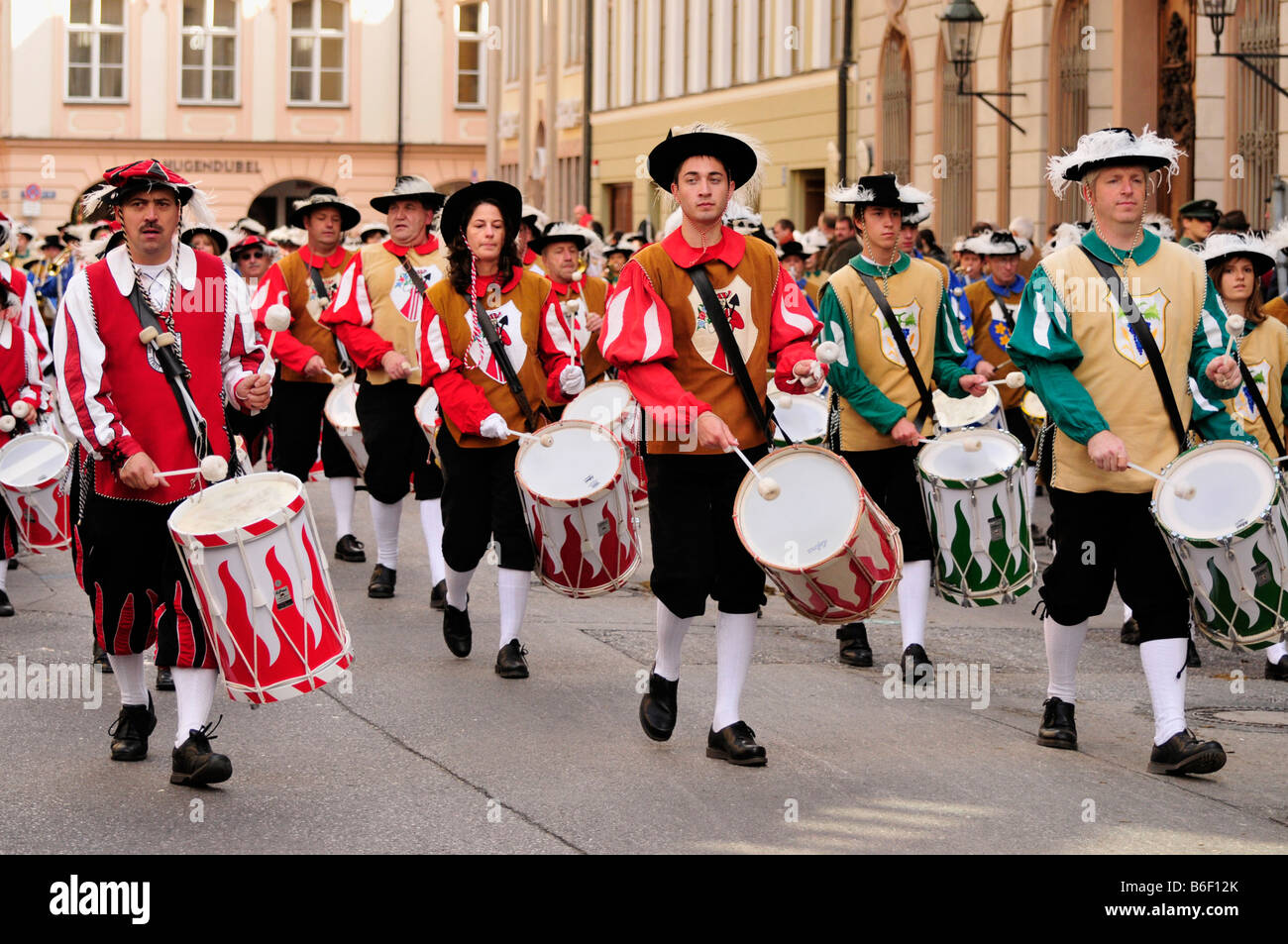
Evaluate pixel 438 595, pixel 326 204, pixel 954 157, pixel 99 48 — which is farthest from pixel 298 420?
pixel 99 48

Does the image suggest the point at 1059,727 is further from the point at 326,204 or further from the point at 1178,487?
the point at 326,204

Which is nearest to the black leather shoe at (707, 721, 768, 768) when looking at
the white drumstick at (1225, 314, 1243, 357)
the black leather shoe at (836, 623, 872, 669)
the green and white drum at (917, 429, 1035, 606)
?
the green and white drum at (917, 429, 1035, 606)

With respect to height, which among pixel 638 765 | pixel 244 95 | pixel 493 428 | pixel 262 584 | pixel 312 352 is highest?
pixel 244 95

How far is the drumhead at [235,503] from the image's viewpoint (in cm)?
610

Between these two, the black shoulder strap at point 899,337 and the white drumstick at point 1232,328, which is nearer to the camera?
the white drumstick at point 1232,328

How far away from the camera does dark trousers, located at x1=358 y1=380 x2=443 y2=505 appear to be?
1034cm

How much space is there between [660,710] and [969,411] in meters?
3.53

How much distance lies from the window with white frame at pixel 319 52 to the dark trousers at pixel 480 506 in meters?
47.5

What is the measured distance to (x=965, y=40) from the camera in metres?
22.4

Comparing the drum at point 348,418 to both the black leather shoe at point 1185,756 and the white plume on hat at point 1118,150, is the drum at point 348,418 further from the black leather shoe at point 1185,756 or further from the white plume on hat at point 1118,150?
the black leather shoe at point 1185,756

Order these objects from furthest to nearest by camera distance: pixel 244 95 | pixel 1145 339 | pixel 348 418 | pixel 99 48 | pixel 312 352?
pixel 244 95, pixel 99 48, pixel 312 352, pixel 348 418, pixel 1145 339

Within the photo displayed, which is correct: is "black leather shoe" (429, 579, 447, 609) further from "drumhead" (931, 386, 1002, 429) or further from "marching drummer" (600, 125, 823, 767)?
"marching drummer" (600, 125, 823, 767)

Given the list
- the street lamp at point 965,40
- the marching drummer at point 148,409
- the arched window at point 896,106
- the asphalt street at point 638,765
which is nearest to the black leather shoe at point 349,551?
the asphalt street at point 638,765

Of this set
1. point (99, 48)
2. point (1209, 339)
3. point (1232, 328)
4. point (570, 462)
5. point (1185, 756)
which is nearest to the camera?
point (1185, 756)
